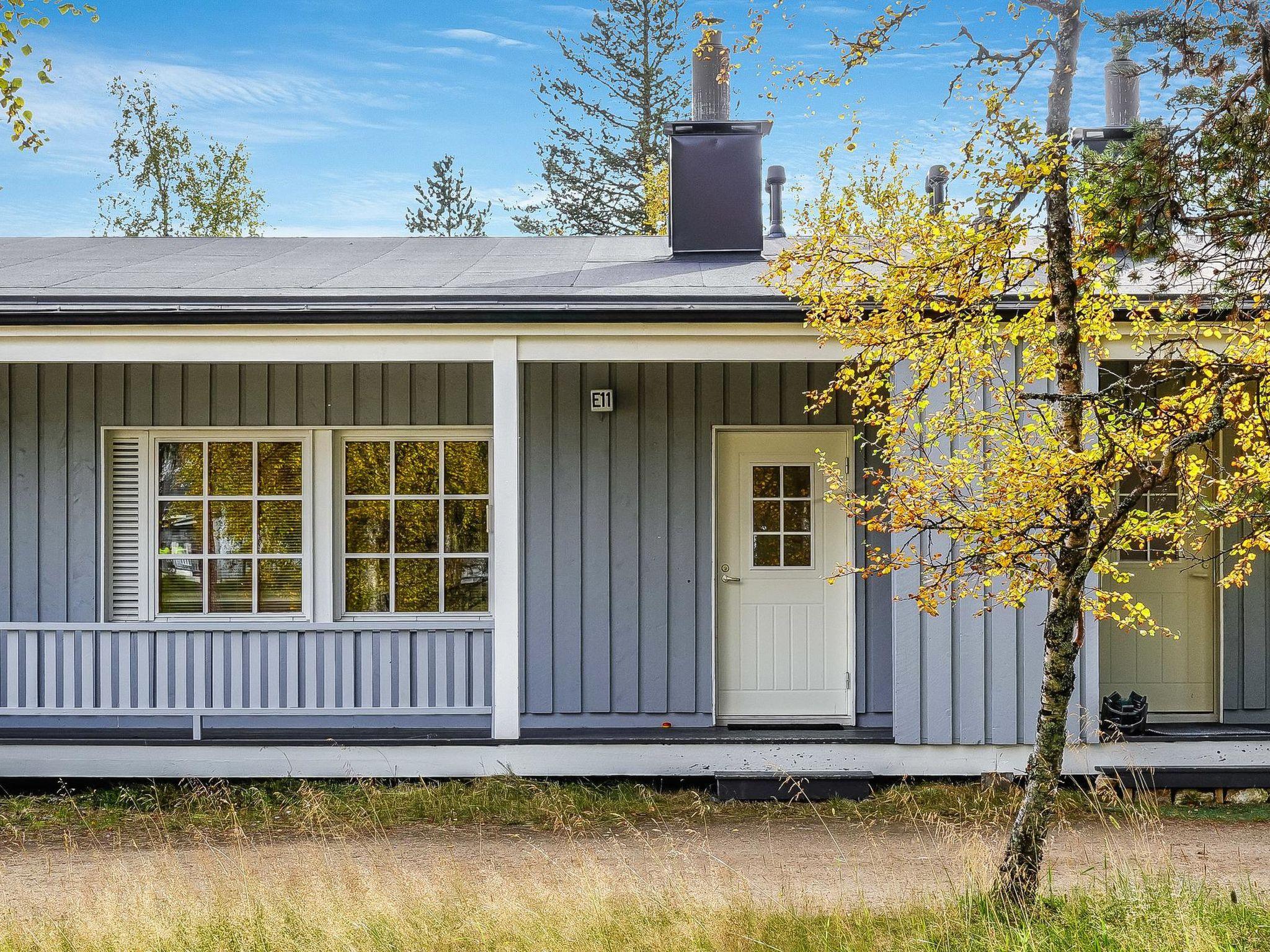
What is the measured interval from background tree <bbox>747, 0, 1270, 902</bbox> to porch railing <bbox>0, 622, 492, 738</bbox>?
10.5 feet

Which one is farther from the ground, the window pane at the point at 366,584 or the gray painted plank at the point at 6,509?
the gray painted plank at the point at 6,509

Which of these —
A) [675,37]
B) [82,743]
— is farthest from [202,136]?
[82,743]

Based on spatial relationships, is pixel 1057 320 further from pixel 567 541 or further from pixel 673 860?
pixel 567 541

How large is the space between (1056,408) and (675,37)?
1929cm

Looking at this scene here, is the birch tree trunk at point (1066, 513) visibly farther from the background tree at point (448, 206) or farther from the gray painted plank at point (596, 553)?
the background tree at point (448, 206)

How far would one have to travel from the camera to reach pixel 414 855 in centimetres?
518

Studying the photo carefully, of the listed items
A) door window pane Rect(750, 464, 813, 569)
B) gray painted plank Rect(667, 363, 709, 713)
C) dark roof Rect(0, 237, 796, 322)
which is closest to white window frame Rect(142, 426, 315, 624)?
dark roof Rect(0, 237, 796, 322)

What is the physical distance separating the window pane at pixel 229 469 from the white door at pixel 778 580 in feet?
11.0

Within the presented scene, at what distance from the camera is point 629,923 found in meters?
3.91

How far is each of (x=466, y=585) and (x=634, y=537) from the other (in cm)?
128

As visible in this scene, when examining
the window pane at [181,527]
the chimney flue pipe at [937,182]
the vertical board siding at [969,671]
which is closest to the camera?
the vertical board siding at [969,671]

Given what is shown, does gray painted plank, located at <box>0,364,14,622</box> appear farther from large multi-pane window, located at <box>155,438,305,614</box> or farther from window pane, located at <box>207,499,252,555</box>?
window pane, located at <box>207,499,252,555</box>

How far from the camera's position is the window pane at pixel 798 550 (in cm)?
701

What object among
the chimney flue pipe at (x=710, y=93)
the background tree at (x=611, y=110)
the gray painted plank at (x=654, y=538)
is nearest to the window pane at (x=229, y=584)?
the gray painted plank at (x=654, y=538)
